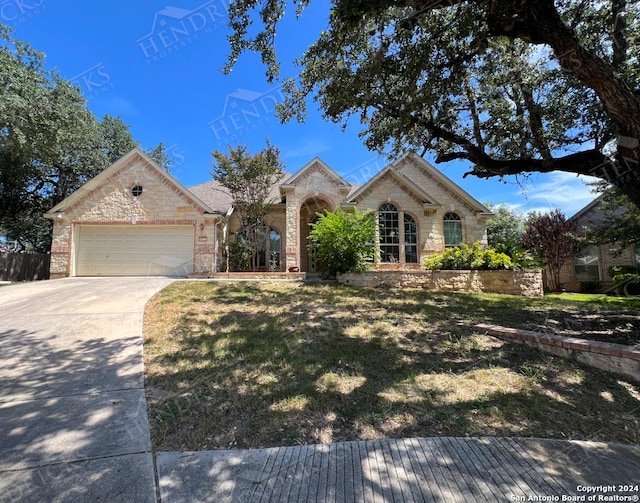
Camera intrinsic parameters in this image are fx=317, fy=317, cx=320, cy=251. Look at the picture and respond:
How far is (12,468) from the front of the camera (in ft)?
8.19

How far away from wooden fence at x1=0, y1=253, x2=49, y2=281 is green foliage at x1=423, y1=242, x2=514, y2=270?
2133 cm

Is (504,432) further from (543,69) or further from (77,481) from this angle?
(543,69)

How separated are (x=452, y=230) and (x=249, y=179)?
34.2 ft

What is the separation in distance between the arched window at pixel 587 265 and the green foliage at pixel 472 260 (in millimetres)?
9457

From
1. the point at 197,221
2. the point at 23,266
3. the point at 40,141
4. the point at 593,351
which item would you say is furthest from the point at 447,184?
the point at 23,266

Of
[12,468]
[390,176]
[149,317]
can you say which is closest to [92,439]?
[12,468]

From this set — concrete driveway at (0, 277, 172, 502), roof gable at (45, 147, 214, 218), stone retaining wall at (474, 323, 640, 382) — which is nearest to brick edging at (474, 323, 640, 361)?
stone retaining wall at (474, 323, 640, 382)

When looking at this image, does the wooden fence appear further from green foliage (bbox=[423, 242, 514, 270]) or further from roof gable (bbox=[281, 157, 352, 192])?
green foliage (bbox=[423, 242, 514, 270])

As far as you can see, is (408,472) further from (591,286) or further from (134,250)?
(591,286)

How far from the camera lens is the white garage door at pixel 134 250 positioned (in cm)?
1430

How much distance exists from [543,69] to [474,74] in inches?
68.6

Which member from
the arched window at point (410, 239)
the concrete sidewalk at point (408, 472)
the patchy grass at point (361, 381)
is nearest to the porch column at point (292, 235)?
the arched window at point (410, 239)

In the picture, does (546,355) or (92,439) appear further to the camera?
(546,355)

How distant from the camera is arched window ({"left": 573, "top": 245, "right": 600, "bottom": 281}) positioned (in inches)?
720
